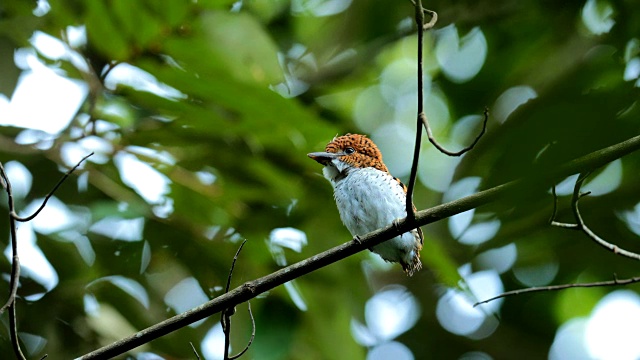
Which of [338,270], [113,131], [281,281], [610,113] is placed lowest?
[338,270]

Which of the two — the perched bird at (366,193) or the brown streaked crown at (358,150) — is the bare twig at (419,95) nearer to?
the perched bird at (366,193)

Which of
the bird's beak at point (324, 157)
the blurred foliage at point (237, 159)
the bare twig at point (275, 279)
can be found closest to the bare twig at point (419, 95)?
the bare twig at point (275, 279)

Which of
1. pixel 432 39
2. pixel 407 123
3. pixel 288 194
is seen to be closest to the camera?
pixel 288 194

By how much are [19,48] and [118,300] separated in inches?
56.4

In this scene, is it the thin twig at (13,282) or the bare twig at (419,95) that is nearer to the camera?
the bare twig at (419,95)

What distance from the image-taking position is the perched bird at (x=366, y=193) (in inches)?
146

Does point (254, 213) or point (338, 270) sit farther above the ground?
point (254, 213)

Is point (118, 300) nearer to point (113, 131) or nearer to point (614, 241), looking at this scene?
point (113, 131)

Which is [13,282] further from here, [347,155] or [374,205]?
[347,155]

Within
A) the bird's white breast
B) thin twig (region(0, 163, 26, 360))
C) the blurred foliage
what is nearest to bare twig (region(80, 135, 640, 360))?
thin twig (region(0, 163, 26, 360))

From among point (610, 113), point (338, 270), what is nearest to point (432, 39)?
point (338, 270)

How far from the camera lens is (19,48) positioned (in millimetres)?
4379

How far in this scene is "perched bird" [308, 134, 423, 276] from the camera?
3.70m

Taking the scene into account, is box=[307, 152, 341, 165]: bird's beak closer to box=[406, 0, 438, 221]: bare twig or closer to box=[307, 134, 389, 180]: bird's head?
box=[307, 134, 389, 180]: bird's head
